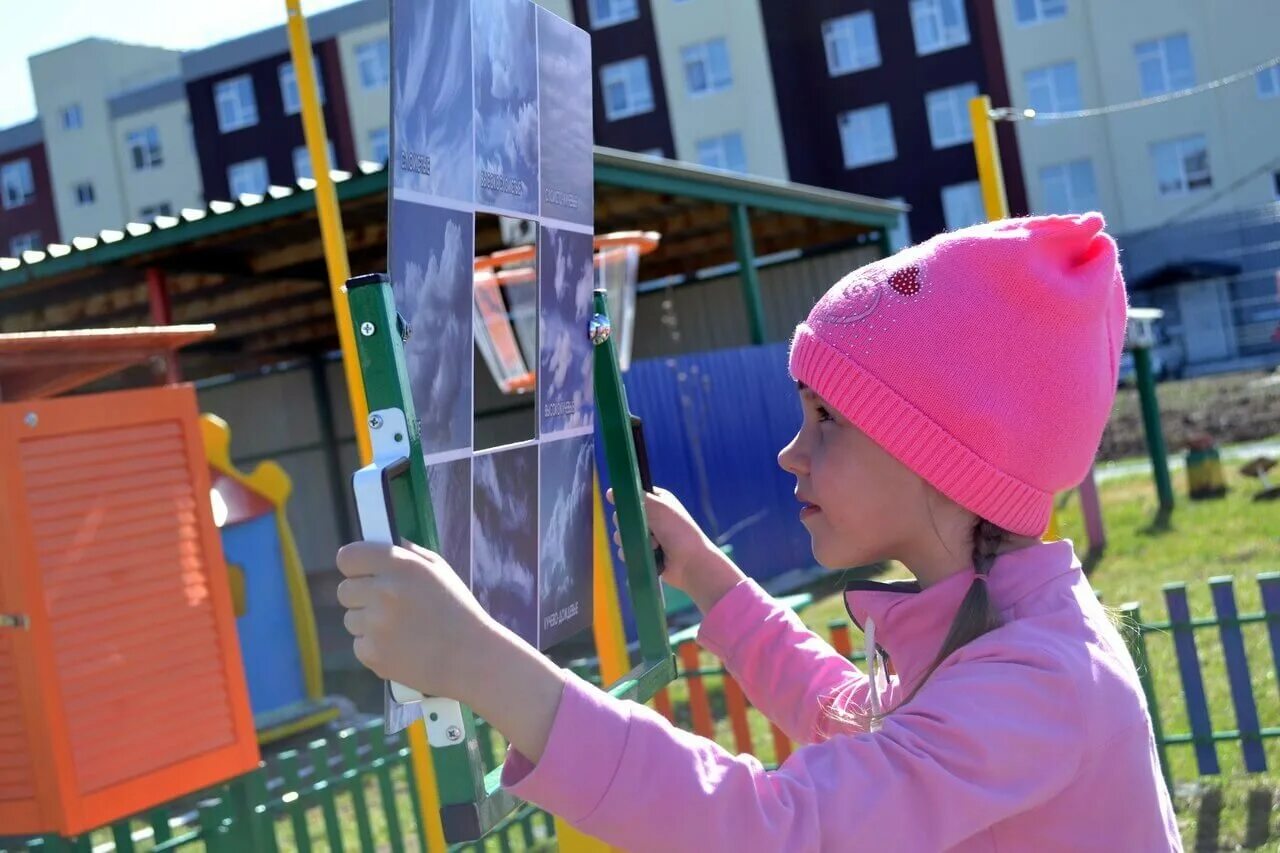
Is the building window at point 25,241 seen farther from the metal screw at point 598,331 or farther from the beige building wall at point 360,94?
the metal screw at point 598,331

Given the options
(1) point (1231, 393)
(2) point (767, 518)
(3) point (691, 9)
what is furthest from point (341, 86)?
(2) point (767, 518)

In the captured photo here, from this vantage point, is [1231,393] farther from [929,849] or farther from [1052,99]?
[929,849]

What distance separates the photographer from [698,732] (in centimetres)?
566

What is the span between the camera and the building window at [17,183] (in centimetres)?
5045

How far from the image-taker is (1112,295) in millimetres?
1823

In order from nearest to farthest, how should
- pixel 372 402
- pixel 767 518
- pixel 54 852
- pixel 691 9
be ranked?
→ pixel 372 402
pixel 54 852
pixel 767 518
pixel 691 9

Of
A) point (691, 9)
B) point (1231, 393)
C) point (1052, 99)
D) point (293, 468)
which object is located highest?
point (691, 9)

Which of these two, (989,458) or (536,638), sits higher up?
(989,458)

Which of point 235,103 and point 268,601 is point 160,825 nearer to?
point 268,601

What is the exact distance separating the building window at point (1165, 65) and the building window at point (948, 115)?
4.43 metres

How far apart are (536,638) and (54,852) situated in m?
2.23

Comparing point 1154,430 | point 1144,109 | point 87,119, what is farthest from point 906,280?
point 87,119

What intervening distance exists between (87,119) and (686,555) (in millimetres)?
51967

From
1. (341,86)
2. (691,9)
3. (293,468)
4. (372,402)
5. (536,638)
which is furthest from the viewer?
(341,86)
